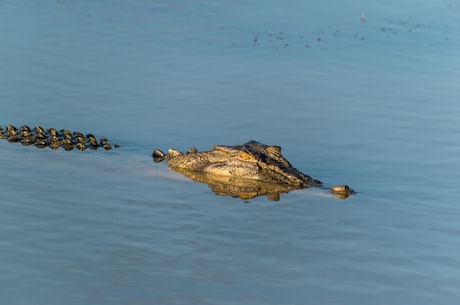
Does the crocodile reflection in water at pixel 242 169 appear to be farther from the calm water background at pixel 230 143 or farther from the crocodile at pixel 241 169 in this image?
the calm water background at pixel 230 143

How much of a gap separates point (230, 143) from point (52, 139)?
3190mm

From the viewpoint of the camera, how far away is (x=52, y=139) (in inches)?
672

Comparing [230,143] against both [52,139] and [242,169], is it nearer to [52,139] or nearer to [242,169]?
[242,169]

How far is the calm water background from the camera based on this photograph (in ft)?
39.1

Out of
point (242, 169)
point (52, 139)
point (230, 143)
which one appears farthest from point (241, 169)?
point (52, 139)

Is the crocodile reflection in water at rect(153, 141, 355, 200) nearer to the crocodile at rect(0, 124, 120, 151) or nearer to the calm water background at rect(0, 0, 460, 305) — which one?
the calm water background at rect(0, 0, 460, 305)

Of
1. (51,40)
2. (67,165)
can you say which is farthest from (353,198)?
(51,40)

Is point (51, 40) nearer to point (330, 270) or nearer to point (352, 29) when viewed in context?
point (352, 29)

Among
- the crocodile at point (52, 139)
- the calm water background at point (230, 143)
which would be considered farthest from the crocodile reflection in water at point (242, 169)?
the crocodile at point (52, 139)

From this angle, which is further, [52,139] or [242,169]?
[52,139]

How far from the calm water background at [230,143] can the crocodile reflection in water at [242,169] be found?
317 mm

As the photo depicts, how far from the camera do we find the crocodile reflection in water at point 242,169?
15789 mm

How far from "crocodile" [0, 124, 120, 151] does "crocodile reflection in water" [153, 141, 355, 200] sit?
3.88 ft

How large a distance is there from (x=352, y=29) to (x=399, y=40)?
1.45 meters
